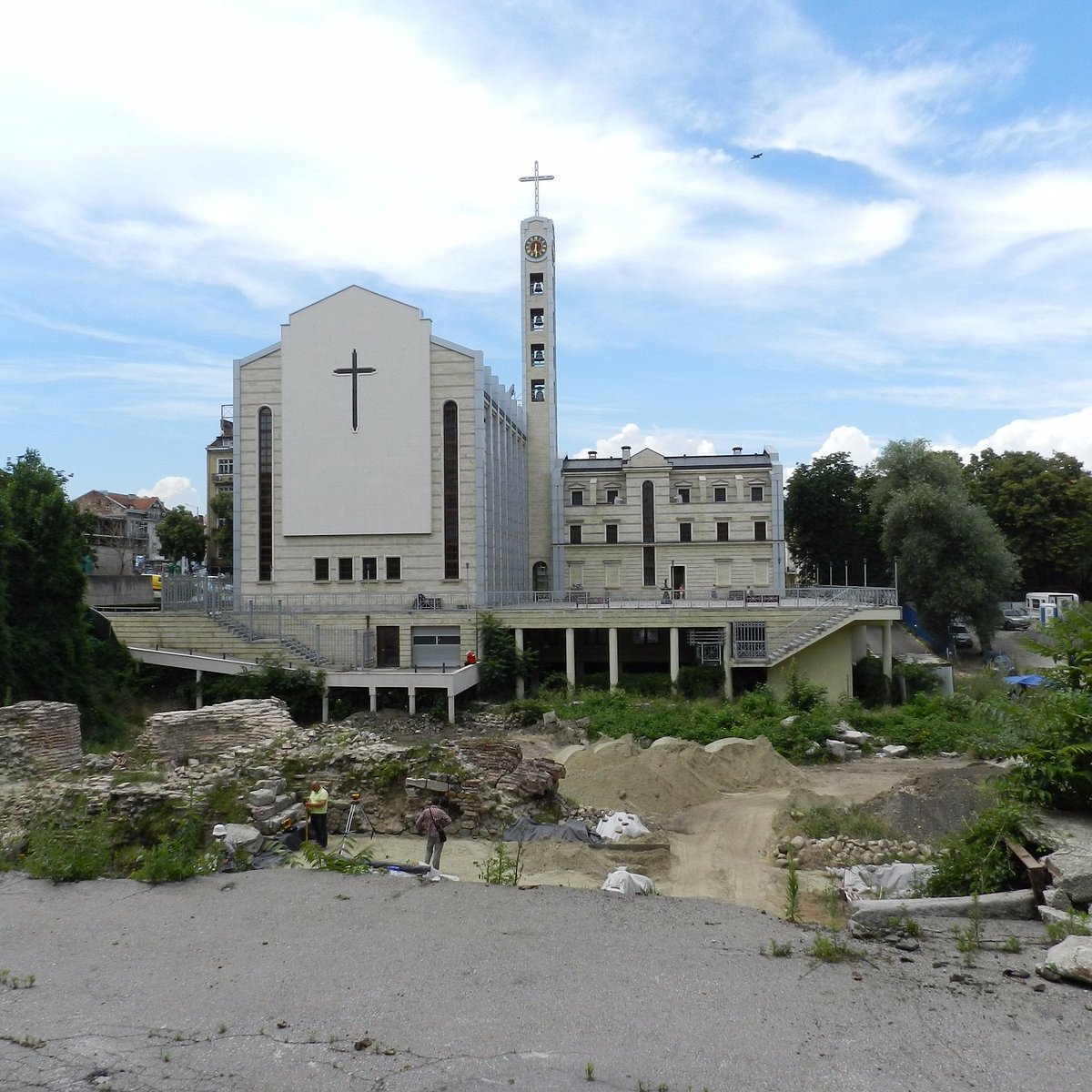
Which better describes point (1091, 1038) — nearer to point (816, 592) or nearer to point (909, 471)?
point (816, 592)

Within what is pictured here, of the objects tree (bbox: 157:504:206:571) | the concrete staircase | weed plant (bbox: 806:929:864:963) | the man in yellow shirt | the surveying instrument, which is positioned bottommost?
the surveying instrument

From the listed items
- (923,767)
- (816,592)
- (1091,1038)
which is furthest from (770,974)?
(816,592)

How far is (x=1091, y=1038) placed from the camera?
256 inches

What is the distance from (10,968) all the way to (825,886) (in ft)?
36.0

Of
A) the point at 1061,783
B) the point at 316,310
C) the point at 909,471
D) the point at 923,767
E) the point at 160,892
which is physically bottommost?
the point at 923,767

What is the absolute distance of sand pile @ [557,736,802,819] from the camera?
64.1ft

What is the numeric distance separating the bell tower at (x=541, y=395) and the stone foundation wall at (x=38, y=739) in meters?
35.4

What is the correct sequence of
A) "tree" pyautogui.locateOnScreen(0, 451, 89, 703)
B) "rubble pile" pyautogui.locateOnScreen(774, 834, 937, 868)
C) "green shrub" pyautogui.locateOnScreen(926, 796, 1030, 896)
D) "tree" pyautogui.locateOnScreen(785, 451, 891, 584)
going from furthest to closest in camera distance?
1. "tree" pyautogui.locateOnScreen(785, 451, 891, 584)
2. "tree" pyautogui.locateOnScreen(0, 451, 89, 703)
3. "rubble pile" pyautogui.locateOnScreen(774, 834, 937, 868)
4. "green shrub" pyautogui.locateOnScreen(926, 796, 1030, 896)

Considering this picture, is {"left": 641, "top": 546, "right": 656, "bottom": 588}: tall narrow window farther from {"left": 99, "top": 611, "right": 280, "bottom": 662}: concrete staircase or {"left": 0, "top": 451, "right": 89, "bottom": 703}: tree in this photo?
{"left": 0, "top": 451, "right": 89, "bottom": 703}: tree

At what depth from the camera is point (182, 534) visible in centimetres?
6706

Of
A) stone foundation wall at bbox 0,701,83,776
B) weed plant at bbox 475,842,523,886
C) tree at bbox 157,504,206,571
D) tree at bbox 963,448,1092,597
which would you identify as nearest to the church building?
stone foundation wall at bbox 0,701,83,776

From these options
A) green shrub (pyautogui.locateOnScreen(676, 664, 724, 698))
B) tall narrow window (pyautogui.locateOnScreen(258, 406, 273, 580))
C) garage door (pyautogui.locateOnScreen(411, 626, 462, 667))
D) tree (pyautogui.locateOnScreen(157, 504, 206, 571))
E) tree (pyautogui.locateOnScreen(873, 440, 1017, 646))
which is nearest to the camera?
green shrub (pyautogui.locateOnScreen(676, 664, 724, 698))

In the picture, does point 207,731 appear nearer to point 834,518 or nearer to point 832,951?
point 832,951

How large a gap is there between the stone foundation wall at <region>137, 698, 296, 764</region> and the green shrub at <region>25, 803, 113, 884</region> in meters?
5.07
